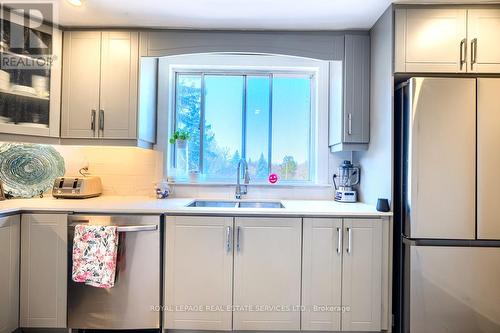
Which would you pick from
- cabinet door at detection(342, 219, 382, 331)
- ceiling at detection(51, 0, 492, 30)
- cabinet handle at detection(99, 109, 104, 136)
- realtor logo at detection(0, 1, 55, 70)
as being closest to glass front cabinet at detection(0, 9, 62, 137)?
realtor logo at detection(0, 1, 55, 70)

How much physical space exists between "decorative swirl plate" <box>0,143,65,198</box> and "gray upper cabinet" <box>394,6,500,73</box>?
2.93m

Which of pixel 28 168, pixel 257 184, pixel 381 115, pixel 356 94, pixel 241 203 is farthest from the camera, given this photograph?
pixel 257 184

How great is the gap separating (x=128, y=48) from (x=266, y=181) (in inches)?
65.3

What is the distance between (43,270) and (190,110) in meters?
1.73

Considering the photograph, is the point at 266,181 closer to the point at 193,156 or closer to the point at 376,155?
the point at 193,156

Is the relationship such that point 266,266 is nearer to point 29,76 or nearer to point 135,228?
point 135,228

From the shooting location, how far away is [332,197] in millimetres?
2568

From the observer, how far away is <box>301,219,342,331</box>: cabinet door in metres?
1.86

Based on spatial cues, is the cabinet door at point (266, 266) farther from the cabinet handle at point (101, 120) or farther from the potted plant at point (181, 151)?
the cabinet handle at point (101, 120)

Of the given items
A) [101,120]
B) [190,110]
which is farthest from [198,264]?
[190,110]

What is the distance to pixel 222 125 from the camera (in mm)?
2719

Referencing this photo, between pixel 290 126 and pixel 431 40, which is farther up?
pixel 431 40

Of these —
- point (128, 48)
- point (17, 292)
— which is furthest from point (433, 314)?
point (128, 48)

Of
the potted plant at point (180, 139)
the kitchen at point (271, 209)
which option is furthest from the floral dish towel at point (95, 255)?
the potted plant at point (180, 139)
